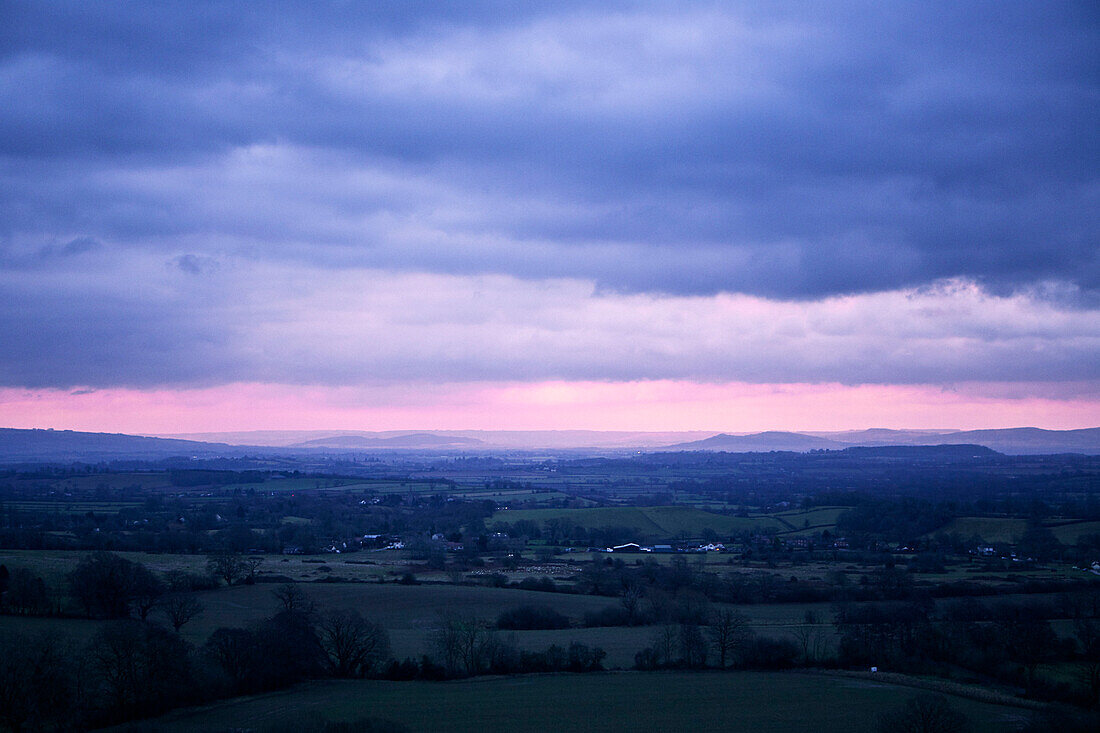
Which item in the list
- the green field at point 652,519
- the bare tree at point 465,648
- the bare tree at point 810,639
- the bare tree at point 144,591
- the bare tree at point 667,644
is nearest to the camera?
the bare tree at point 465,648

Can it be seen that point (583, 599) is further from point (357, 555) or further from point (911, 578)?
point (357, 555)

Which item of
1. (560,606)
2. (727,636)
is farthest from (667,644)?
(560,606)

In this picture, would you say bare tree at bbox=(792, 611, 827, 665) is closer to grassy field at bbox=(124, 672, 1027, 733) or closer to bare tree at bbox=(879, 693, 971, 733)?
grassy field at bbox=(124, 672, 1027, 733)

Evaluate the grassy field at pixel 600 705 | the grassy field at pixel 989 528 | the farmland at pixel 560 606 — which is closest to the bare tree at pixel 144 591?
the farmland at pixel 560 606

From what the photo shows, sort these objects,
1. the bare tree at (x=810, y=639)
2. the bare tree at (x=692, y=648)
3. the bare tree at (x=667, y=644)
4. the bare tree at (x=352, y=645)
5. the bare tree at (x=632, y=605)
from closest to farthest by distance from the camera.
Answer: the bare tree at (x=352, y=645) → the bare tree at (x=692, y=648) → the bare tree at (x=667, y=644) → the bare tree at (x=810, y=639) → the bare tree at (x=632, y=605)

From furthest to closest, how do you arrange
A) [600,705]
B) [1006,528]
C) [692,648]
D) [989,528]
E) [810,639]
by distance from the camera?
[989,528] → [1006,528] → [810,639] → [692,648] → [600,705]

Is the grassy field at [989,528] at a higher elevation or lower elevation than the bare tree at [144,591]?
lower

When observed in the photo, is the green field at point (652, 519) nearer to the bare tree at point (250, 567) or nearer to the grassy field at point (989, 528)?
the grassy field at point (989, 528)

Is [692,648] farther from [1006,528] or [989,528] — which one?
[1006,528]
